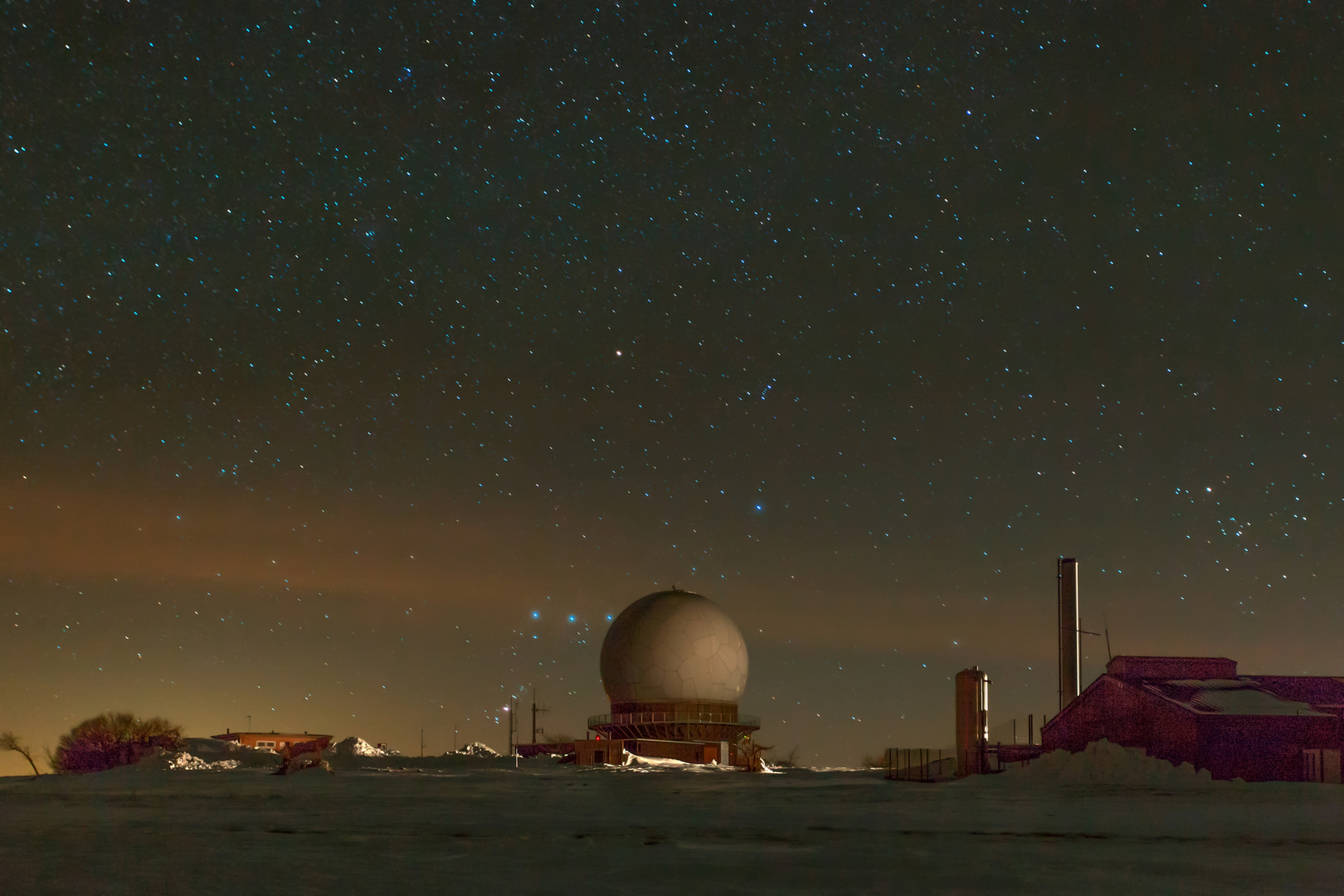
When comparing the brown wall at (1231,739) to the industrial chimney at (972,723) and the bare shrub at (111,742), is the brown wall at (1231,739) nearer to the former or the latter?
the industrial chimney at (972,723)

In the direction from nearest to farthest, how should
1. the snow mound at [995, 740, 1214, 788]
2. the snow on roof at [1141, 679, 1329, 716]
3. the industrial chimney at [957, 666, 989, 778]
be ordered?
the snow mound at [995, 740, 1214, 788]
the snow on roof at [1141, 679, 1329, 716]
the industrial chimney at [957, 666, 989, 778]

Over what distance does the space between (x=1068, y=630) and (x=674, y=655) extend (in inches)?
772

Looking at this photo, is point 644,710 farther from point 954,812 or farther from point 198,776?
point 954,812

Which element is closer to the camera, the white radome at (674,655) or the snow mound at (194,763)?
the snow mound at (194,763)

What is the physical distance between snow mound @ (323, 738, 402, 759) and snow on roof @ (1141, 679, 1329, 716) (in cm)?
3544

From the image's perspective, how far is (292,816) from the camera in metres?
18.1

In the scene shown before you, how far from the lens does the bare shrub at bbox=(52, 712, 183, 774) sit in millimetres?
57906

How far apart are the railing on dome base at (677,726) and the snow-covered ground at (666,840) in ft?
105

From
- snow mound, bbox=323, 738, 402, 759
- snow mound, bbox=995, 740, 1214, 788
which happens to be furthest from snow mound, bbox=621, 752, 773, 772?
snow mound, bbox=995, 740, 1214, 788

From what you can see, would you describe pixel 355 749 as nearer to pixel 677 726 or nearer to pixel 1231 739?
pixel 677 726

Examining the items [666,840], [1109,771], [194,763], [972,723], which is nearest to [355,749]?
[194,763]

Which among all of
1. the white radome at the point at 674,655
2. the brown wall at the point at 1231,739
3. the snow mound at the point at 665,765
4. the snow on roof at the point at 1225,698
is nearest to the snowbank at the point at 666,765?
the snow mound at the point at 665,765

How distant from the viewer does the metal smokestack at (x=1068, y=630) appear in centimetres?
4841

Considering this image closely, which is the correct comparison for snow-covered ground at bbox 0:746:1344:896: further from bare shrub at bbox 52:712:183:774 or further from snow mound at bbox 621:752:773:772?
bare shrub at bbox 52:712:183:774
